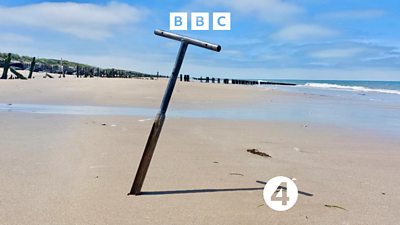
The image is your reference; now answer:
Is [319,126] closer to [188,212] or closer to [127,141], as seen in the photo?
[127,141]

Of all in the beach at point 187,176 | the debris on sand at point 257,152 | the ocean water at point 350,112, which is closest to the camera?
the beach at point 187,176

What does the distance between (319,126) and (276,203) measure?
22.8 ft

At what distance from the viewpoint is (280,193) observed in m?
3.76

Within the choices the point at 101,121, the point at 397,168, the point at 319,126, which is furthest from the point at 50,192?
the point at 319,126

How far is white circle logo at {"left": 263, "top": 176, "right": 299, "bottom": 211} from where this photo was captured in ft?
11.2

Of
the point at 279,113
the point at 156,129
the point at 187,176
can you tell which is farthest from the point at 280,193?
the point at 279,113

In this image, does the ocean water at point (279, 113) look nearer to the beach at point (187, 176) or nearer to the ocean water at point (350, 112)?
the ocean water at point (350, 112)

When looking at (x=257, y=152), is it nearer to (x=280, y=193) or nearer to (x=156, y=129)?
(x=280, y=193)

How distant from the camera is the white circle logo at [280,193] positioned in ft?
11.2

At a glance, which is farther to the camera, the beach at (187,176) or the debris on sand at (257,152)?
the debris on sand at (257,152)

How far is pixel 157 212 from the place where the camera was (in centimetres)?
314

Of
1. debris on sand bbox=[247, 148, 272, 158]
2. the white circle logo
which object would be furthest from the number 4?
debris on sand bbox=[247, 148, 272, 158]

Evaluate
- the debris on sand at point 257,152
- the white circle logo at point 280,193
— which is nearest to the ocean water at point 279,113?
the debris on sand at point 257,152

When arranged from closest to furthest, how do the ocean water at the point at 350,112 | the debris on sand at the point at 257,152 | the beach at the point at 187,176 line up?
1. the beach at the point at 187,176
2. the debris on sand at the point at 257,152
3. the ocean water at the point at 350,112
